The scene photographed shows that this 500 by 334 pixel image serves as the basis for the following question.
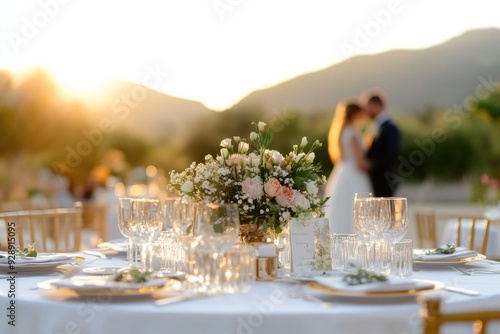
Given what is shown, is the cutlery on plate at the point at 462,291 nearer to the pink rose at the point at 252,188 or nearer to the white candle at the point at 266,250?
the white candle at the point at 266,250

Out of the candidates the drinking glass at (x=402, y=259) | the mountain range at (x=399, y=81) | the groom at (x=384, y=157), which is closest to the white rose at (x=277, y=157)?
the drinking glass at (x=402, y=259)

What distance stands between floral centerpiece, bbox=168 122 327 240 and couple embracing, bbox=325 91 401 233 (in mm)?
5011

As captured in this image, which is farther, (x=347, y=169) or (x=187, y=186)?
(x=347, y=169)

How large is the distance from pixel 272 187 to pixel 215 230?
0.46 meters

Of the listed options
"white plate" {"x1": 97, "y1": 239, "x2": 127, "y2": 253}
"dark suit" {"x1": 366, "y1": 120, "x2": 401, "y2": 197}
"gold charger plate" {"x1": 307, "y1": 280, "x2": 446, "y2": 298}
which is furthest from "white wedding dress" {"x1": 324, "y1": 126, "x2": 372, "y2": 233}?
"gold charger plate" {"x1": 307, "y1": 280, "x2": 446, "y2": 298}

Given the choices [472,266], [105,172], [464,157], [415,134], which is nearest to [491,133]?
[464,157]

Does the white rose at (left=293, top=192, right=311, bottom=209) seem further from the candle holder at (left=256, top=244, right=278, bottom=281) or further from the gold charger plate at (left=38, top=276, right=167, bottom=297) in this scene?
the gold charger plate at (left=38, top=276, right=167, bottom=297)

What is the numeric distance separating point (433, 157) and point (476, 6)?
68.6ft

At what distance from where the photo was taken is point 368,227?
2443mm

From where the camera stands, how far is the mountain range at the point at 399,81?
145ft

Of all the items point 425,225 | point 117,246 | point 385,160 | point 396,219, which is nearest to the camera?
point 396,219

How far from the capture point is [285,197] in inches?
97.1

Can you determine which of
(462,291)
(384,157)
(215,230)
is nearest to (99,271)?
(215,230)

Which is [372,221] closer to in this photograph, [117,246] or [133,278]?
[133,278]
